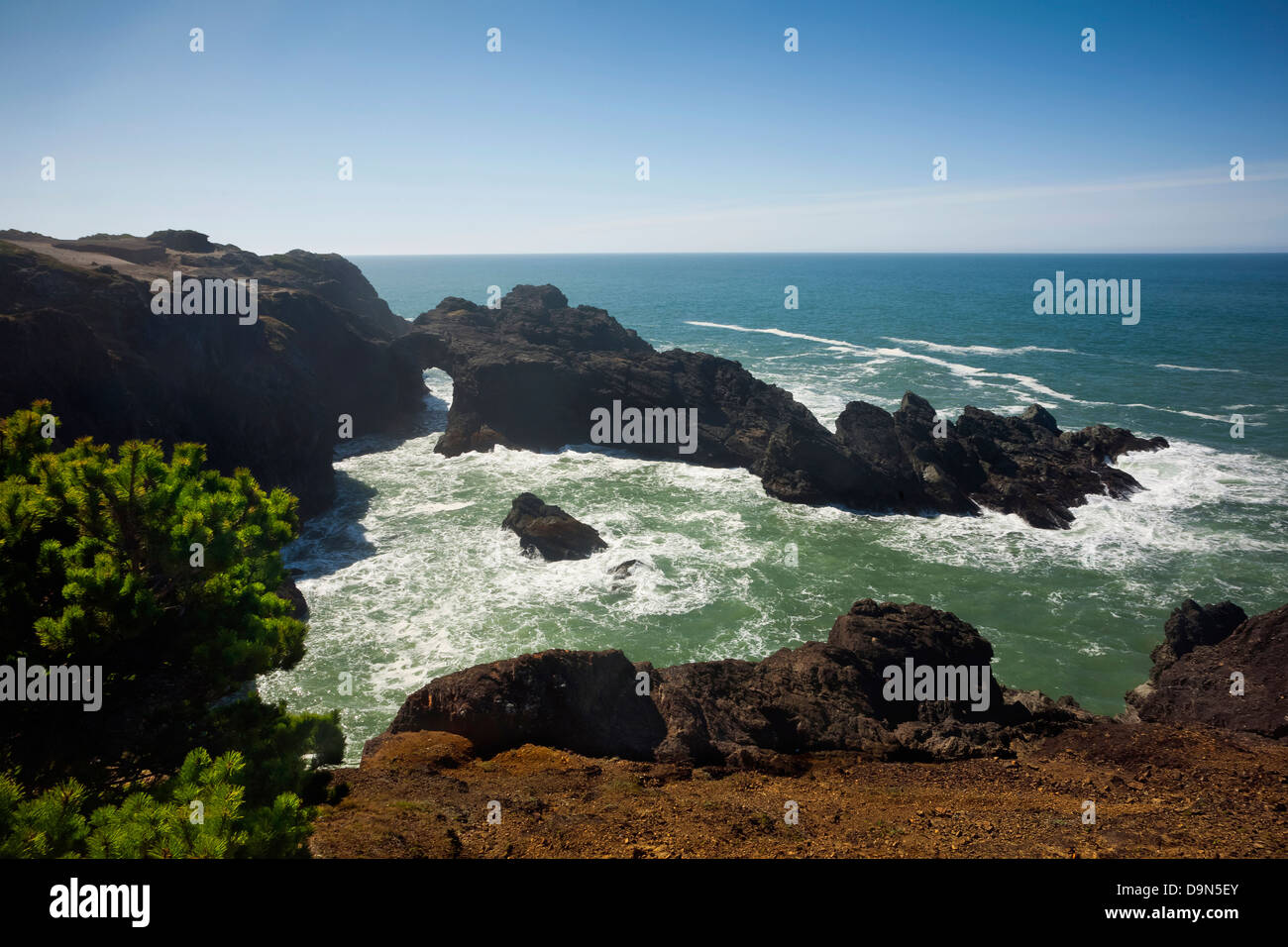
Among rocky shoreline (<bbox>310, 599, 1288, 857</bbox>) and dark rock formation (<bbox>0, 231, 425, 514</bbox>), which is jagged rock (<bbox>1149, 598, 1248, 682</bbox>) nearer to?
rocky shoreline (<bbox>310, 599, 1288, 857</bbox>)

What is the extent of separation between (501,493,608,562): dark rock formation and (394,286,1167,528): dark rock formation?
14.4 m

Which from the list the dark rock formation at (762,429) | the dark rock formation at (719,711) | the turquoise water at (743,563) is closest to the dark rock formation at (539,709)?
the dark rock formation at (719,711)

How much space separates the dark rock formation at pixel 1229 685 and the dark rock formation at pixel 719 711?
2.78 meters

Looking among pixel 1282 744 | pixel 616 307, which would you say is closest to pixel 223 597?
pixel 1282 744

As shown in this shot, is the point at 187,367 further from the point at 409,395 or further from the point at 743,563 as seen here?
the point at 743,563

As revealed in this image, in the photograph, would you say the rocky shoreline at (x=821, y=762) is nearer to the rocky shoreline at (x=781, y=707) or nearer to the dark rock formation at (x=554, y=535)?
the rocky shoreline at (x=781, y=707)

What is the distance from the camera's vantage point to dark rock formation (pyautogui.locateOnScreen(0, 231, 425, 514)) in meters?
31.8

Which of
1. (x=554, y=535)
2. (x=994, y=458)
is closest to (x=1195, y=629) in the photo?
(x=994, y=458)

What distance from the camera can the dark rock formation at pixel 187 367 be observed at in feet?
104

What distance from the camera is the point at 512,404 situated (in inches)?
2203

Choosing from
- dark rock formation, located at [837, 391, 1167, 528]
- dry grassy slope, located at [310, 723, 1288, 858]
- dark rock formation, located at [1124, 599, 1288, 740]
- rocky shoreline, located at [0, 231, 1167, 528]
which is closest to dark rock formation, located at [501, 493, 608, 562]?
rocky shoreline, located at [0, 231, 1167, 528]

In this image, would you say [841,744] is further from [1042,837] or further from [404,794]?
[404,794]

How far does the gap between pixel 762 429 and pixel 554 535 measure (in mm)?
23113

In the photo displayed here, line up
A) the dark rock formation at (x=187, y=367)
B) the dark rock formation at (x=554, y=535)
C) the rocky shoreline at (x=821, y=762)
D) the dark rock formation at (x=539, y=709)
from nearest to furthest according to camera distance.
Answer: the rocky shoreline at (x=821, y=762)
the dark rock formation at (x=539, y=709)
the dark rock formation at (x=187, y=367)
the dark rock formation at (x=554, y=535)
